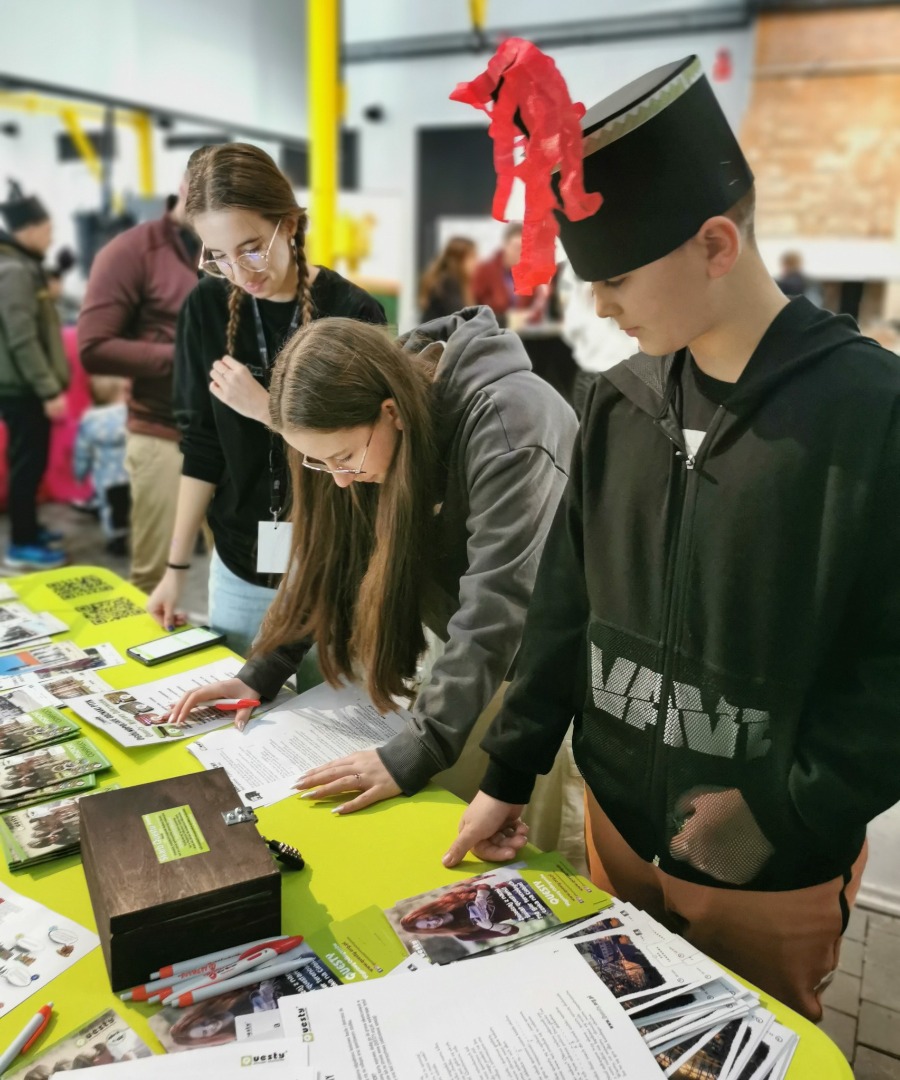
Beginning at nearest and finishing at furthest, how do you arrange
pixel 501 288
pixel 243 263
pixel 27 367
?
pixel 243 263 < pixel 27 367 < pixel 501 288

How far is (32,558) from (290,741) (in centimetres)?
341

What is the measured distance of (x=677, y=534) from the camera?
956 mm

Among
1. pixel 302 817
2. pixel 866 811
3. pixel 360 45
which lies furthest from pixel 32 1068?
pixel 360 45

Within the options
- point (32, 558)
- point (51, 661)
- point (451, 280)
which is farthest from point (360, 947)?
point (451, 280)

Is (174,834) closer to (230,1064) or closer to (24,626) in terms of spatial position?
(230,1064)

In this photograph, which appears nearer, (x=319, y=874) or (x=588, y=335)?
(x=319, y=874)

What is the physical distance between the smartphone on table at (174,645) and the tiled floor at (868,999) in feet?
4.65

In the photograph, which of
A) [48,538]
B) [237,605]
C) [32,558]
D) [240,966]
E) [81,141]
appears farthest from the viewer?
[81,141]

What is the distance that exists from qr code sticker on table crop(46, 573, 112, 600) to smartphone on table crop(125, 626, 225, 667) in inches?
12.5

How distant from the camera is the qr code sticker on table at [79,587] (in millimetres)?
1897

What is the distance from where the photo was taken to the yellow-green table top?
837 millimetres

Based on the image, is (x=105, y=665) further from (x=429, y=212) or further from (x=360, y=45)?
(x=360, y=45)

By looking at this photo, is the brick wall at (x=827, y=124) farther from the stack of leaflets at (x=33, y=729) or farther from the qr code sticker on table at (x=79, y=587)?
the stack of leaflets at (x=33, y=729)

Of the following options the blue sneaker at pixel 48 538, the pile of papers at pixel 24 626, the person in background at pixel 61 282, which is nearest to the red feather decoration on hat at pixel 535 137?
the pile of papers at pixel 24 626
